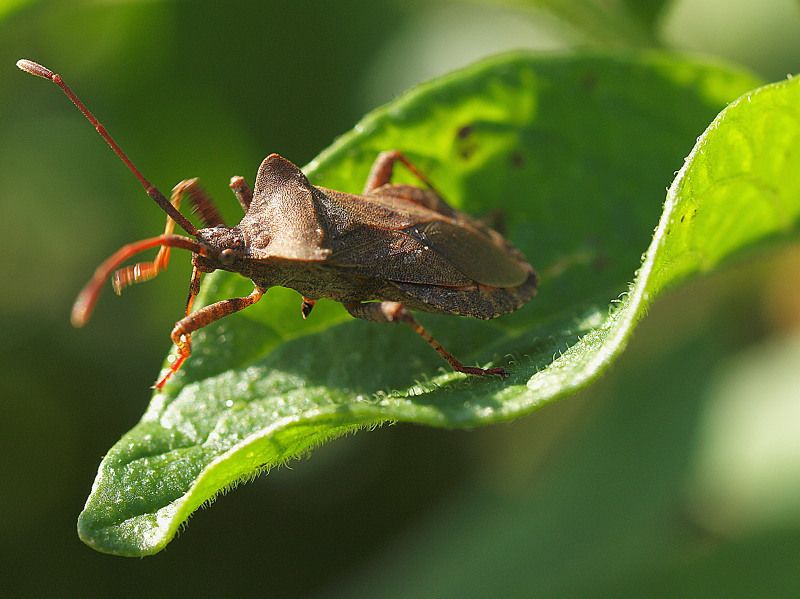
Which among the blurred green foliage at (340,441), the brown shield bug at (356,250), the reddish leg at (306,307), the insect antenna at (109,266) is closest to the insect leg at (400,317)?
the brown shield bug at (356,250)

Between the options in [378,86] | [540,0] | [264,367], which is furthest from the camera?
[378,86]

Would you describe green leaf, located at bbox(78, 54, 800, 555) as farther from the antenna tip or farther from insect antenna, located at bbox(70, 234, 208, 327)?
the antenna tip

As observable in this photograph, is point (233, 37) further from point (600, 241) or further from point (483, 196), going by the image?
point (600, 241)

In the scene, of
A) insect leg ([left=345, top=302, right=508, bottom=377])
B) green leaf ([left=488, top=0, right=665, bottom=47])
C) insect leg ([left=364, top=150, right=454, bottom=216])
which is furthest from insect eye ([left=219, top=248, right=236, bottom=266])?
green leaf ([left=488, top=0, right=665, bottom=47])

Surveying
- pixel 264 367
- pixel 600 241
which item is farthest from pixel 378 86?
pixel 264 367

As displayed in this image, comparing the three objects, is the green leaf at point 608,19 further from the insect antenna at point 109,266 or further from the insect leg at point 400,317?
the insect antenna at point 109,266

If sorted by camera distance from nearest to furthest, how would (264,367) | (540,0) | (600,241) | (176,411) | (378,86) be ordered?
(176,411) < (264,367) < (600,241) < (540,0) < (378,86)

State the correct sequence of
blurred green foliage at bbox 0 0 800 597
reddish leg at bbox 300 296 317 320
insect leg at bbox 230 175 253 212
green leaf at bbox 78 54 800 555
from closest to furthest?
green leaf at bbox 78 54 800 555 → reddish leg at bbox 300 296 317 320 → insect leg at bbox 230 175 253 212 → blurred green foliage at bbox 0 0 800 597

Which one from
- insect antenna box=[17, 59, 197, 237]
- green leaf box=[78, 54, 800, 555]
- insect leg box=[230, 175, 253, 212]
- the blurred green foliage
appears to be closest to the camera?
green leaf box=[78, 54, 800, 555]
